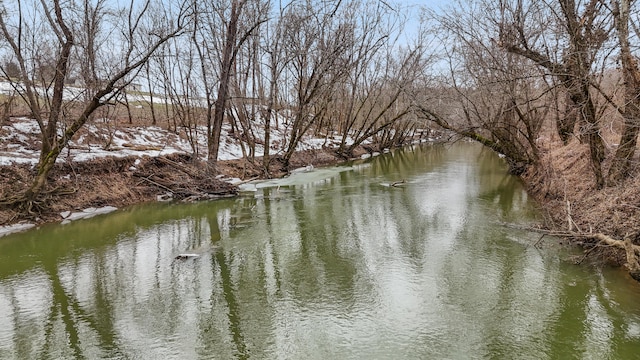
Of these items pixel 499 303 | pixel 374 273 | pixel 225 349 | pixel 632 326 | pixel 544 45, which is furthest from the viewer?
pixel 544 45

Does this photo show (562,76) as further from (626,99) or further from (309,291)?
(309,291)

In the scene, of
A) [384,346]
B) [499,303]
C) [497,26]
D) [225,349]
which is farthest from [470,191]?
[225,349]

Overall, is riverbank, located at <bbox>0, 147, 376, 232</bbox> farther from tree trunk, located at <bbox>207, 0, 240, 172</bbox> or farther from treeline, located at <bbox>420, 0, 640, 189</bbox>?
treeline, located at <bbox>420, 0, 640, 189</bbox>

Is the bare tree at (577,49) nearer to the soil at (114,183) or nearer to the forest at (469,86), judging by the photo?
the forest at (469,86)

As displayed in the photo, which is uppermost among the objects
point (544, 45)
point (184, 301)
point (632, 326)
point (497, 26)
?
point (497, 26)

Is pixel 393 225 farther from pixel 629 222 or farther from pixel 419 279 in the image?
pixel 629 222

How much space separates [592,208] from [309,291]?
19.6 feet

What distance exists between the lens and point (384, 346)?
5.34m

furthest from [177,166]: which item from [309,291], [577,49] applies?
[577,49]

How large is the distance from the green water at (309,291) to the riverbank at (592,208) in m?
0.51

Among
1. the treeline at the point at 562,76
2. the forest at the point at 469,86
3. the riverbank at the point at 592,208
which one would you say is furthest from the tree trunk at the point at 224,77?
the riverbank at the point at 592,208

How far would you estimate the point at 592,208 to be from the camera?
854 centimetres

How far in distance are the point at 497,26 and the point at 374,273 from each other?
907 centimetres

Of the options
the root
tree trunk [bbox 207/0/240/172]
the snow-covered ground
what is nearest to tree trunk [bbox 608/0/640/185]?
tree trunk [bbox 207/0/240/172]
